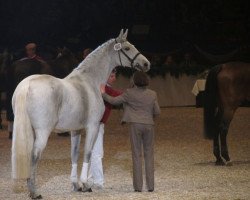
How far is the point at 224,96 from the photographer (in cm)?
1209

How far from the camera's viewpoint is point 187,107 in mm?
24953

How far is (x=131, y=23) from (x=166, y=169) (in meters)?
19.1

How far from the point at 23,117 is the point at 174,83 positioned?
17.0 meters

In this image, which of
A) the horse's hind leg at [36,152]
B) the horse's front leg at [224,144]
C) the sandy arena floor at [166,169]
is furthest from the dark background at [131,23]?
the horse's hind leg at [36,152]

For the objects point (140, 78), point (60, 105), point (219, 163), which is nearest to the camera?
point (60, 105)

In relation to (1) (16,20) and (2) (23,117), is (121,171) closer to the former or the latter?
(2) (23,117)

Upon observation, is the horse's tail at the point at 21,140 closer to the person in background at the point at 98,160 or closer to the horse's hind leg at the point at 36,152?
the horse's hind leg at the point at 36,152

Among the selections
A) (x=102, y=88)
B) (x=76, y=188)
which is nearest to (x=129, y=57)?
(x=102, y=88)

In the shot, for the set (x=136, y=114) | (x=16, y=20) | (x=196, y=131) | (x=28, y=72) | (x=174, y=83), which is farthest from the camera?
(x=16, y=20)

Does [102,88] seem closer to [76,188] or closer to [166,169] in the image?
[76,188]

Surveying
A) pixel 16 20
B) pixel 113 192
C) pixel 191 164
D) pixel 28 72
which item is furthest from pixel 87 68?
pixel 16 20

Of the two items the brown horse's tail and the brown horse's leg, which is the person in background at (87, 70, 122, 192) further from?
the brown horse's tail

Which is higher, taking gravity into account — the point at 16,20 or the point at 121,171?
the point at 16,20

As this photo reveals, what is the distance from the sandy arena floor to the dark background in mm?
11122
